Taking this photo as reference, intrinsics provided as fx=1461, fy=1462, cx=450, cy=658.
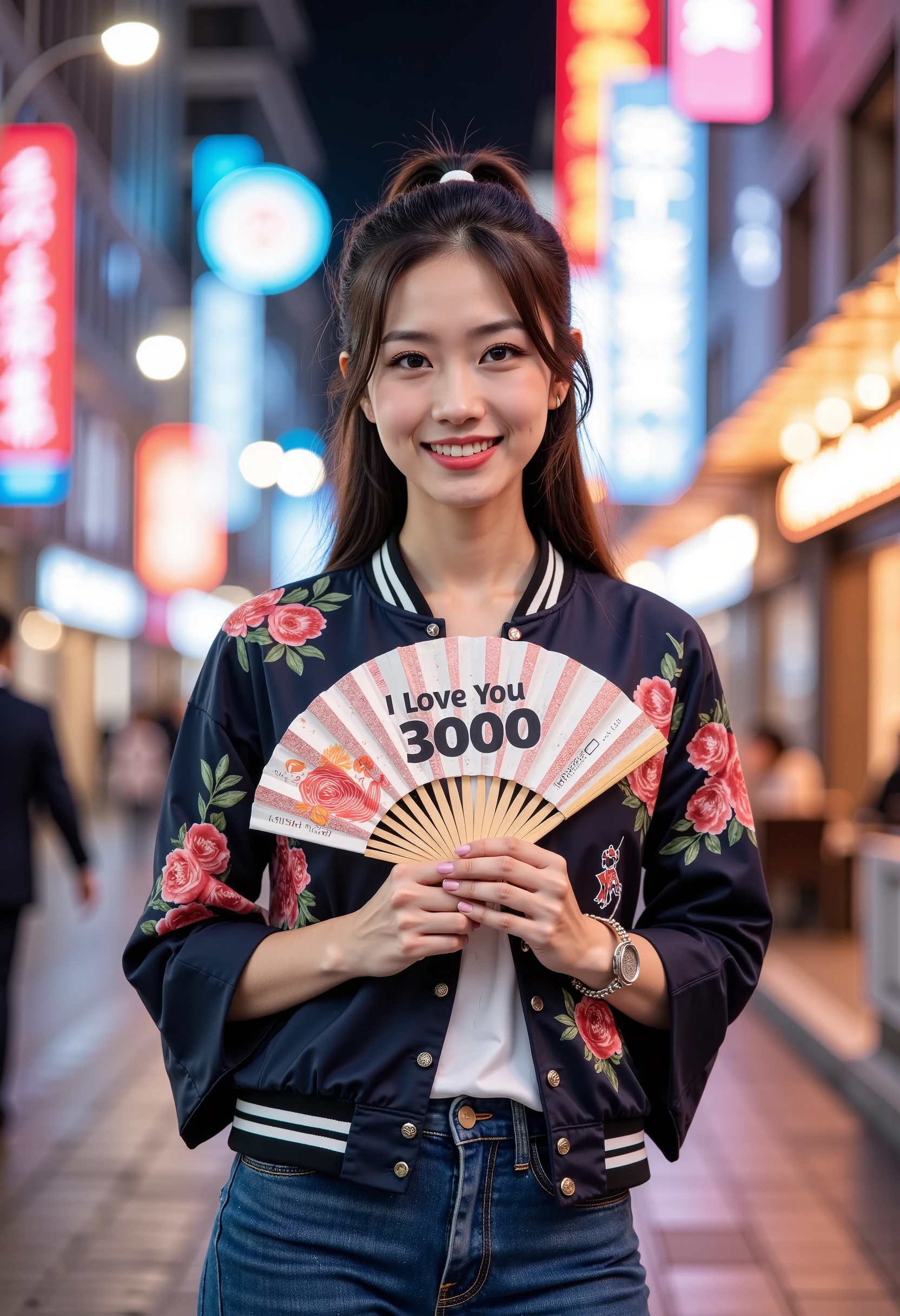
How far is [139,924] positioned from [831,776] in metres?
10.8

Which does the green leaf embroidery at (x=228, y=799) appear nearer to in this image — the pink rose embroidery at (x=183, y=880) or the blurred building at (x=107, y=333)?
the pink rose embroidery at (x=183, y=880)

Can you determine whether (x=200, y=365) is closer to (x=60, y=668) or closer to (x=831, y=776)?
(x=60, y=668)

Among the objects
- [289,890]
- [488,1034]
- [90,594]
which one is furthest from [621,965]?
[90,594]

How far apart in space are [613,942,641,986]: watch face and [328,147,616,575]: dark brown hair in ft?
1.75

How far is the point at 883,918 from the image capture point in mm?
6203

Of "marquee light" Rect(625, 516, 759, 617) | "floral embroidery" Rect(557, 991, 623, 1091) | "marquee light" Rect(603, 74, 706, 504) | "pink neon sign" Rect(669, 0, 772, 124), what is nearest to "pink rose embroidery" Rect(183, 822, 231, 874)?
"floral embroidery" Rect(557, 991, 623, 1091)

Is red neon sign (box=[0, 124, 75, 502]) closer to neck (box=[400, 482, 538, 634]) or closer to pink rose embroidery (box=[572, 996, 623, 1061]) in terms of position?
neck (box=[400, 482, 538, 634])

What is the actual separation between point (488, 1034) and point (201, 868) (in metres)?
0.37

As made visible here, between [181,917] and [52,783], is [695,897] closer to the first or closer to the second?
[181,917]

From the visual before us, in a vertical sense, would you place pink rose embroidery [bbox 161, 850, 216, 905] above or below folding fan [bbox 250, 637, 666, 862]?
below

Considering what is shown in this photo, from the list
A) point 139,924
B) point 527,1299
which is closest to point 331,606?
point 139,924

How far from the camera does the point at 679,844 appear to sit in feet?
5.61

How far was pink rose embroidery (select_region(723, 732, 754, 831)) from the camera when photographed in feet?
5.65

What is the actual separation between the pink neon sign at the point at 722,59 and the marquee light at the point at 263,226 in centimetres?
375
